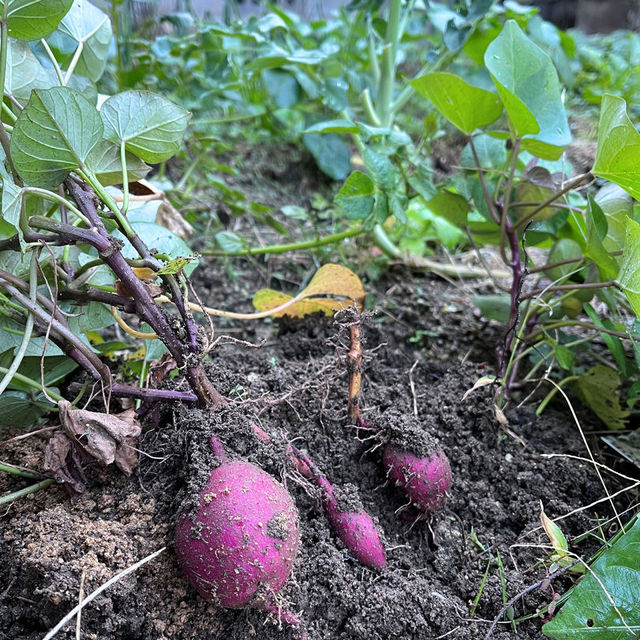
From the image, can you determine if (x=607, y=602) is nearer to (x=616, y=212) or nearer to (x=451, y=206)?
(x=616, y=212)

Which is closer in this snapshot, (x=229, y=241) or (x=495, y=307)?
(x=495, y=307)

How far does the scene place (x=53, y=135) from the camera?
0.67m

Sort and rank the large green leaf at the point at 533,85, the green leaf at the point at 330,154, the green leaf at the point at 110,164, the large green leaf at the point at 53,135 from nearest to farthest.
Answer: the large green leaf at the point at 53,135
the green leaf at the point at 110,164
the large green leaf at the point at 533,85
the green leaf at the point at 330,154

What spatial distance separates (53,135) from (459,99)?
73 centimetres

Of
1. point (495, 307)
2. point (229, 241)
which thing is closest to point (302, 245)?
point (229, 241)

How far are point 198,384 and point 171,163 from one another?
1.44 meters

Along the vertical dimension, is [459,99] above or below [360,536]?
above

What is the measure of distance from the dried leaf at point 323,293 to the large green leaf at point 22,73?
52 centimetres

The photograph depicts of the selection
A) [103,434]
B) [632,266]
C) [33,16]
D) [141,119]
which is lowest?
[103,434]

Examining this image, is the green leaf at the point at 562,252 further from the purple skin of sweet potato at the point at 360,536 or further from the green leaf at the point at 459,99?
the purple skin of sweet potato at the point at 360,536

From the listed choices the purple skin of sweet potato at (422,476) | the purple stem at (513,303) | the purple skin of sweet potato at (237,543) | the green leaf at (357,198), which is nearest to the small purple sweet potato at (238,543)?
the purple skin of sweet potato at (237,543)

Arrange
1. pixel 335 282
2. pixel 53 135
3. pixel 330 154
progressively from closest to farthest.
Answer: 1. pixel 53 135
2. pixel 335 282
3. pixel 330 154

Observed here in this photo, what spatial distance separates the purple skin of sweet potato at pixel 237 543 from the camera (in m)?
0.69

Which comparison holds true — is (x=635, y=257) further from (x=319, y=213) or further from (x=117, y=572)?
(x=319, y=213)
